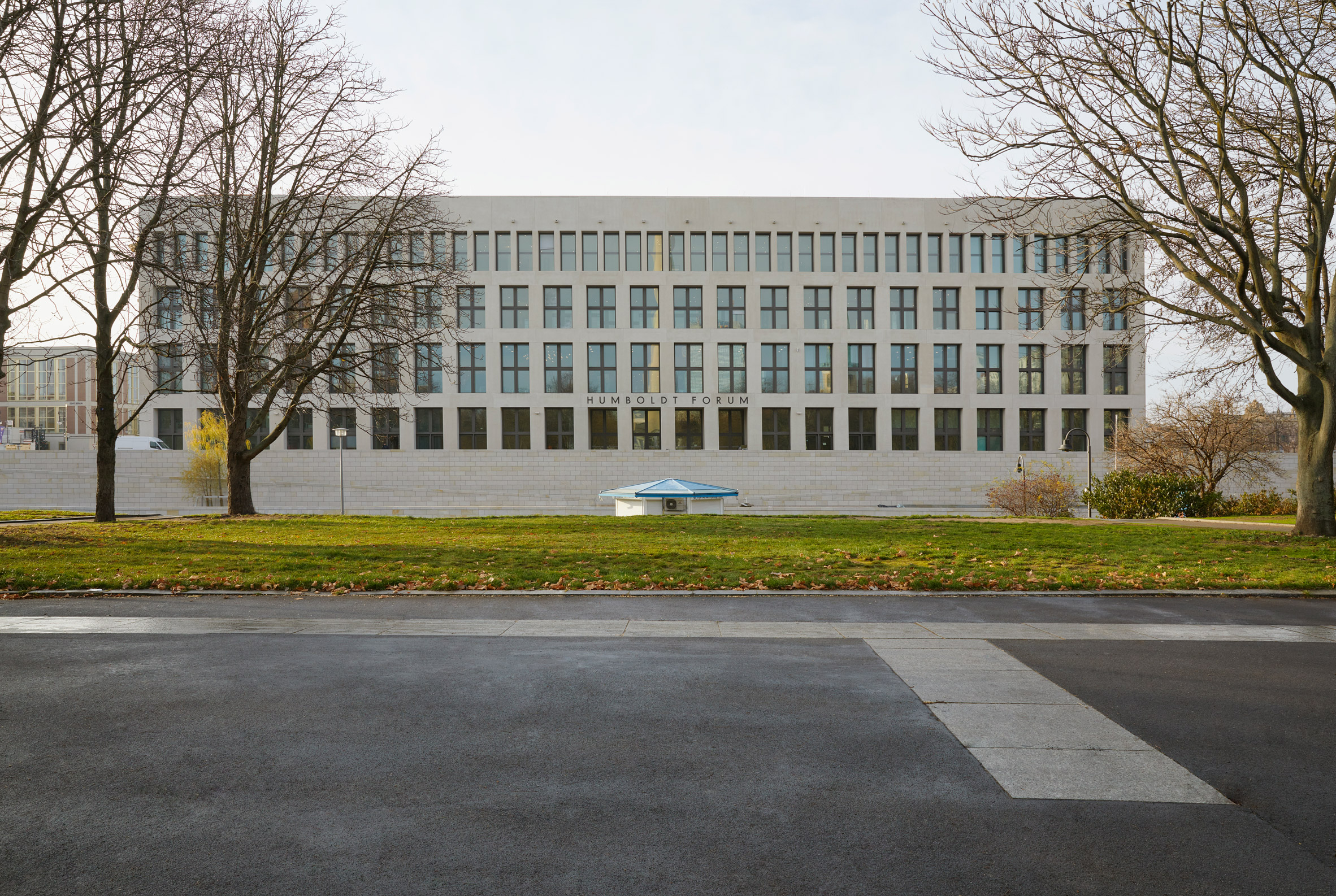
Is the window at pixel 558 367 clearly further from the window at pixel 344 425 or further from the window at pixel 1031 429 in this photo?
the window at pixel 1031 429

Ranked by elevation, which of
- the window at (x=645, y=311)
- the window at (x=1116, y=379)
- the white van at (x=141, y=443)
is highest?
the window at (x=645, y=311)

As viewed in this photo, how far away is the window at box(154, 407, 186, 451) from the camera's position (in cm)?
5606

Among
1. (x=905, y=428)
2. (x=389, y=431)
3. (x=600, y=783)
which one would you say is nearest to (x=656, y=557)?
(x=600, y=783)

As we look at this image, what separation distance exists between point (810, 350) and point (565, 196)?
18.1 m

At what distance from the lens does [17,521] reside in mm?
24031

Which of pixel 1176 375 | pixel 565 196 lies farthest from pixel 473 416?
pixel 1176 375

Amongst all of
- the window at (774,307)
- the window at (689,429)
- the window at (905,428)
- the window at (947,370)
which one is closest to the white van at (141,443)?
the window at (689,429)

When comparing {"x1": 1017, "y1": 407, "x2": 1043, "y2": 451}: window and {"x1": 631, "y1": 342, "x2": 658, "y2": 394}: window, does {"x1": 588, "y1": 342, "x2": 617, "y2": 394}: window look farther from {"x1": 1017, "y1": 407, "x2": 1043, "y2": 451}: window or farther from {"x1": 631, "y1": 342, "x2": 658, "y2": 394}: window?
{"x1": 1017, "y1": 407, "x2": 1043, "y2": 451}: window

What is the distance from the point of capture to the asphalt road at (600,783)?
375 cm

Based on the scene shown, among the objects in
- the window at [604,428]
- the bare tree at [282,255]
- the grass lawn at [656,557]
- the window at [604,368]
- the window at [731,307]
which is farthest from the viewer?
the window at [731,307]

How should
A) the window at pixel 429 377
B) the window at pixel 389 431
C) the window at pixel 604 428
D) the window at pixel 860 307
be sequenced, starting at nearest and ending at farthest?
the window at pixel 429 377, the window at pixel 389 431, the window at pixel 604 428, the window at pixel 860 307

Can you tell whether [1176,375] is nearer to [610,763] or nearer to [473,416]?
[610,763]

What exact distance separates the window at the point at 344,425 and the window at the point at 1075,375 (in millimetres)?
44535

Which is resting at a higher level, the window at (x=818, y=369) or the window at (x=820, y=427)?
the window at (x=818, y=369)
